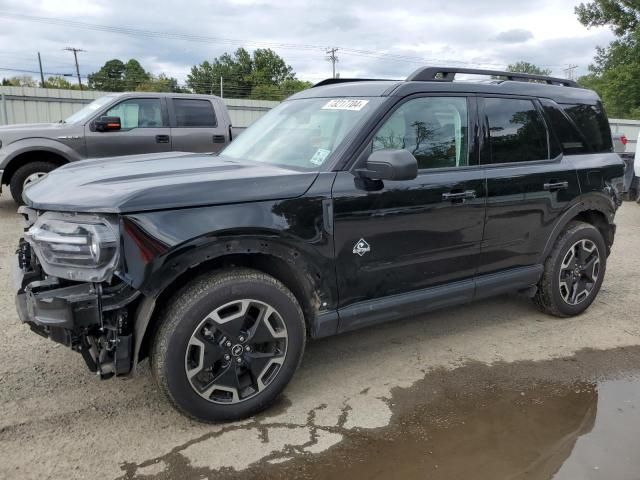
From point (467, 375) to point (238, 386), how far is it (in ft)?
5.27

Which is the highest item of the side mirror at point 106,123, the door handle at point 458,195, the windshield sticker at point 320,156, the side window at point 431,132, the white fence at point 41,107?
the white fence at point 41,107

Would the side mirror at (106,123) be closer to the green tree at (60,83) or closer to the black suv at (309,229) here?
the black suv at (309,229)

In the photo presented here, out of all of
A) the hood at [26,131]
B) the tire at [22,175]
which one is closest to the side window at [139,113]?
the hood at [26,131]

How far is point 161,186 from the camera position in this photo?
102 inches

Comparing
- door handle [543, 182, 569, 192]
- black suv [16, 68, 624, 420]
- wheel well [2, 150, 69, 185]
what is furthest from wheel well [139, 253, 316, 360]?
wheel well [2, 150, 69, 185]

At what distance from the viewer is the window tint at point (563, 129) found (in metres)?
4.18

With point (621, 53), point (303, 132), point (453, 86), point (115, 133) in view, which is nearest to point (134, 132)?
point (115, 133)

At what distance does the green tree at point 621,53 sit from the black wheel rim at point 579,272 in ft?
129

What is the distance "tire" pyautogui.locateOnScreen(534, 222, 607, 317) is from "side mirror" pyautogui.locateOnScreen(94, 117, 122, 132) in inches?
265

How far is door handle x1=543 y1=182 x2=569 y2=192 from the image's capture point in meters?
4.02

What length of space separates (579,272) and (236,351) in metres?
3.14

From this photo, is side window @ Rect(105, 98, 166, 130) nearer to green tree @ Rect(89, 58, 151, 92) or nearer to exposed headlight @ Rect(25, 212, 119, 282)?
exposed headlight @ Rect(25, 212, 119, 282)

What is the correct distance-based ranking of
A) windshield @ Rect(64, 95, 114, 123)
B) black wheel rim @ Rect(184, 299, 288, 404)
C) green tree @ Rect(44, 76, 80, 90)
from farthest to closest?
green tree @ Rect(44, 76, 80, 90) < windshield @ Rect(64, 95, 114, 123) < black wheel rim @ Rect(184, 299, 288, 404)

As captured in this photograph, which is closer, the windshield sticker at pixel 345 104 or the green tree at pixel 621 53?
the windshield sticker at pixel 345 104
